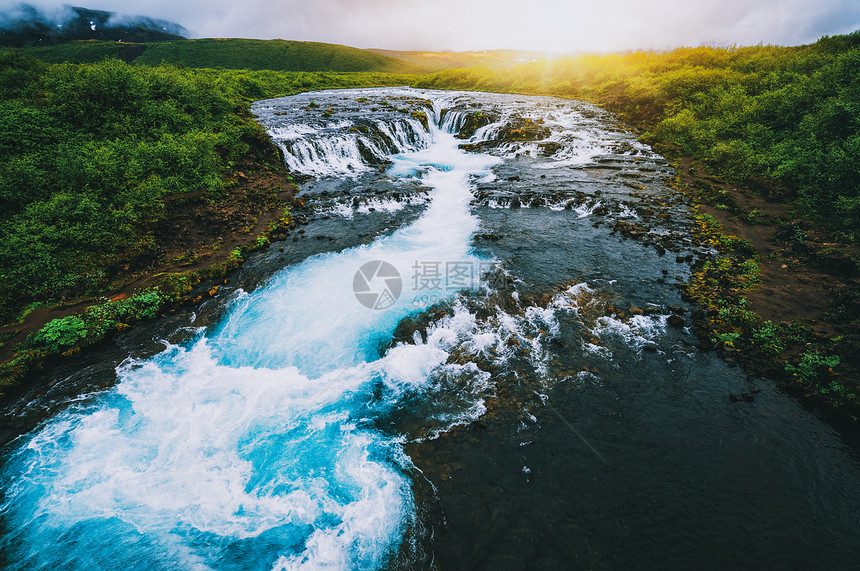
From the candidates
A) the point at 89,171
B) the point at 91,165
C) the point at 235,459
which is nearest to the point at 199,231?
the point at 89,171

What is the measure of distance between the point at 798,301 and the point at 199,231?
22.6m

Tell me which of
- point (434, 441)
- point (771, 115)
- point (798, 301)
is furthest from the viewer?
point (771, 115)

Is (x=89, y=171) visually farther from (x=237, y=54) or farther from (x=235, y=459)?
(x=237, y=54)

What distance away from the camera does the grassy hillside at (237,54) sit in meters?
93.2

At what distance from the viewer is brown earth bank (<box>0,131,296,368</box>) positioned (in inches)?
386

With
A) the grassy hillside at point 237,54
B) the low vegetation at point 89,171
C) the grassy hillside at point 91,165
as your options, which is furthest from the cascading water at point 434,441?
the grassy hillside at point 237,54

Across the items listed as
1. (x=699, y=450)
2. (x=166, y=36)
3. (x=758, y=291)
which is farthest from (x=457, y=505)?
(x=166, y=36)

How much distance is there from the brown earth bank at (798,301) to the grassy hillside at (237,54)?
5239 inches

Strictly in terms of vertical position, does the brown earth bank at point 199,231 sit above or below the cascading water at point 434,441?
above

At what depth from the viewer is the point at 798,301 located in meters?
9.68
